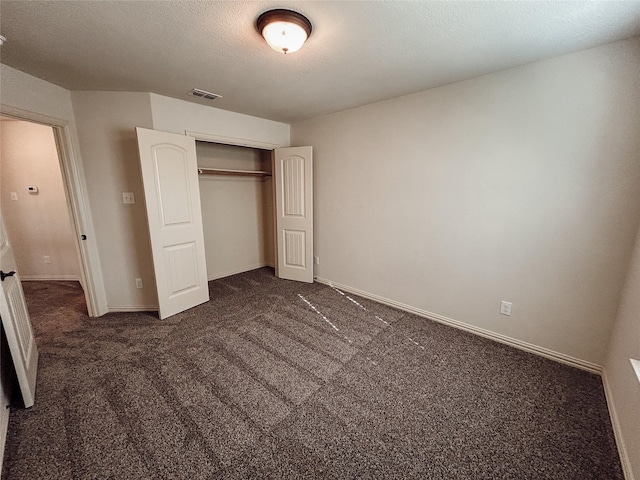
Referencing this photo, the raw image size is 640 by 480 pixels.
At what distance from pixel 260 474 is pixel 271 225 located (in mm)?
3623

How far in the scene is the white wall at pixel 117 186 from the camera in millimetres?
2512

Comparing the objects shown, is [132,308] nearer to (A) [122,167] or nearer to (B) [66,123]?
(A) [122,167]

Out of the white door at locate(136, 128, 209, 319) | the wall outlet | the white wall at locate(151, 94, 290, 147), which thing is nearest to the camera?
the wall outlet

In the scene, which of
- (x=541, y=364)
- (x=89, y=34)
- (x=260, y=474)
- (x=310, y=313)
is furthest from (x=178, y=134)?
(x=541, y=364)

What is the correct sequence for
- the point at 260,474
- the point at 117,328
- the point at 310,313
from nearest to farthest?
1. the point at 260,474
2. the point at 117,328
3. the point at 310,313

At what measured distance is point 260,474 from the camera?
4.10ft

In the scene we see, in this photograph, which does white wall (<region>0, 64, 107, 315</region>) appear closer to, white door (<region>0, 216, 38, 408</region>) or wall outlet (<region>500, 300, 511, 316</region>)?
white door (<region>0, 216, 38, 408</region>)

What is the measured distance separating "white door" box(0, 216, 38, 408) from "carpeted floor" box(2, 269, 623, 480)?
0.41 feet

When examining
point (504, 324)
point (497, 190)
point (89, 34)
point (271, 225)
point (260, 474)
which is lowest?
point (260, 474)

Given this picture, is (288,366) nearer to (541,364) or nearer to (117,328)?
(117,328)

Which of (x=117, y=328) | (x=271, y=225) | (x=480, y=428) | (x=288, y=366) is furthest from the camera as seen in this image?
(x=271, y=225)

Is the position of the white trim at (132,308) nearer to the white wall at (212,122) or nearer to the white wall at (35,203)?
the white wall at (35,203)

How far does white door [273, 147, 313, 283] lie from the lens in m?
3.56

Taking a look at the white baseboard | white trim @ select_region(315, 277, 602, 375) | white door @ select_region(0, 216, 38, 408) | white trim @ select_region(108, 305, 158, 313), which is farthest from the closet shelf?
the white baseboard
